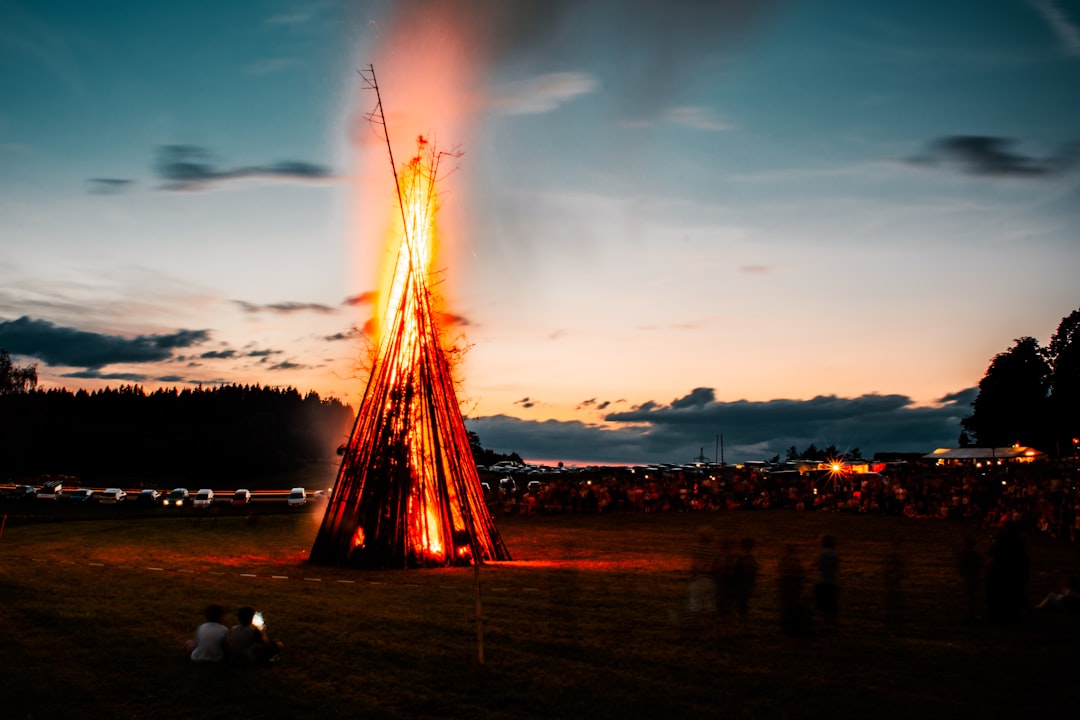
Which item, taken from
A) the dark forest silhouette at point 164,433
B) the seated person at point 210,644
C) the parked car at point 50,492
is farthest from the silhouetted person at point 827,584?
the dark forest silhouette at point 164,433

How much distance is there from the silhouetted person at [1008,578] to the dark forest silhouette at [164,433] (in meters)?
65.6

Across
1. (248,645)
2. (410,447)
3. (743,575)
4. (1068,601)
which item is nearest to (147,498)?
(410,447)

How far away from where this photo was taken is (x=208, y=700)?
28.5ft

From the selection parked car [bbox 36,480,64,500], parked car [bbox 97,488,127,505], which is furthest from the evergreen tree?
parked car [bbox 36,480,64,500]

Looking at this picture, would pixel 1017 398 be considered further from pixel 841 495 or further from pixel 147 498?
pixel 147 498

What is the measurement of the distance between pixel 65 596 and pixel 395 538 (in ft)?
20.7

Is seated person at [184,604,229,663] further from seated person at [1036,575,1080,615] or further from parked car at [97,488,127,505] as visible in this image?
parked car at [97,488,127,505]

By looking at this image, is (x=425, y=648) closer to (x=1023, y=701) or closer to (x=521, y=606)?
(x=521, y=606)

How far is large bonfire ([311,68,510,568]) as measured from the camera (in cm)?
1891

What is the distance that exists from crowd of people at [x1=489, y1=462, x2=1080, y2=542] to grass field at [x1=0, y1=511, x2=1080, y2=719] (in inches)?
360

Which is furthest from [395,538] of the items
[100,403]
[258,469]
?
[100,403]

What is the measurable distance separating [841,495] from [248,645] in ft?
99.9

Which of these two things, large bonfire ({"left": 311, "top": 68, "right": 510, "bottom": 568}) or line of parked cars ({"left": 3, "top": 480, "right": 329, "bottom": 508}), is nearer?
large bonfire ({"left": 311, "top": 68, "right": 510, "bottom": 568})

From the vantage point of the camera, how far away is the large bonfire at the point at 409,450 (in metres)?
18.9
